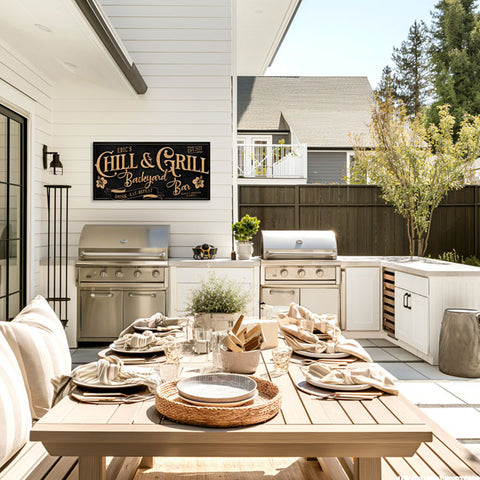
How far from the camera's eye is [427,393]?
12.1ft

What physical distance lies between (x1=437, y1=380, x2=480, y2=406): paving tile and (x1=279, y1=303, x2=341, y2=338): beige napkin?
5.47ft

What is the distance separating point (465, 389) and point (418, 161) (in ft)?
9.02

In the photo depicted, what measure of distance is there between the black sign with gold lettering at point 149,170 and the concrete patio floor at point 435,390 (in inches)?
70.4

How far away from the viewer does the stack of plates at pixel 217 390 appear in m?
1.45

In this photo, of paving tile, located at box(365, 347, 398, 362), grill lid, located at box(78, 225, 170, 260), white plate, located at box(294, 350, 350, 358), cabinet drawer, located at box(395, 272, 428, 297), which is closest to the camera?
white plate, located at box(294, 350, 350, 358)

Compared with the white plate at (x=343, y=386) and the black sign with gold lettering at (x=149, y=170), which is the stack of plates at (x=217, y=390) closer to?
the white plate at (x=343, y=386)

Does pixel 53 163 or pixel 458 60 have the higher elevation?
pixel 458 60

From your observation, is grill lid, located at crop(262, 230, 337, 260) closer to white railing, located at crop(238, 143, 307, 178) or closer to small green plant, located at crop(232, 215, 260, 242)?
small green plant, located at crop(232, 215, 260, 242)

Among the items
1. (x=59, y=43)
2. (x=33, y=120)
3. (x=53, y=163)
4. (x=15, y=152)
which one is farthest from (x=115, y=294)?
(x=59, y=43)

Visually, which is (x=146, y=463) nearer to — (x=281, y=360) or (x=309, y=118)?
(x=281, y=360)

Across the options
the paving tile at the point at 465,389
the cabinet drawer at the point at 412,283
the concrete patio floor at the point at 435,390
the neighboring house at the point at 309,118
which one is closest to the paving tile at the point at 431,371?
the concrete patio floor at the point at 435,390

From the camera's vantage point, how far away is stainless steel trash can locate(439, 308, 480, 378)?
405 cm

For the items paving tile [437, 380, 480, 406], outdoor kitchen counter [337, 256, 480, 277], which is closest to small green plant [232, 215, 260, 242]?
outdoor kitchen counter [337, 256, 480, 277]

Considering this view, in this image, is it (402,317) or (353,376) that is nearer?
(353,376)
